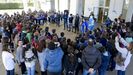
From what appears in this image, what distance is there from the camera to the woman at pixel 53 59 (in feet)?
14.3

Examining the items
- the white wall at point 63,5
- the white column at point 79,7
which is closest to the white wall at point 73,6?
the white column at point 79,7

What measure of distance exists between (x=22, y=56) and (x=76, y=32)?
7.23m

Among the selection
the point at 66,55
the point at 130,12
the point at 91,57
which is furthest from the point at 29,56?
the point at 130,12

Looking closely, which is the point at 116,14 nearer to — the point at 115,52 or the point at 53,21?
the point at 53,21

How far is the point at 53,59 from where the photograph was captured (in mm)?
4441

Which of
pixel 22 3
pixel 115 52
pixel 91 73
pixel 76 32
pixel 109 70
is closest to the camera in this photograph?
pixel 91 73

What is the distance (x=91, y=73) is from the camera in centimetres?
488

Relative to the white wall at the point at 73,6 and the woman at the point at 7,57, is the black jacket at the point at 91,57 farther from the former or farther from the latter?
the white wall at the point at 73,6

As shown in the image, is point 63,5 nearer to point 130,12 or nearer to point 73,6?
point 73,6

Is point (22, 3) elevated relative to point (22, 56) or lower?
elevated

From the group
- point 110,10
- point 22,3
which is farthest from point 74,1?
point 22,3

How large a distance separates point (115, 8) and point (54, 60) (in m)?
11.3

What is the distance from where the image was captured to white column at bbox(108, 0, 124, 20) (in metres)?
14.1

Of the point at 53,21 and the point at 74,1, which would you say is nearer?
the point at 53,21
